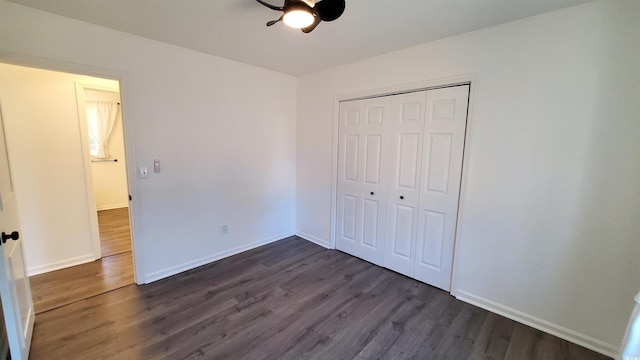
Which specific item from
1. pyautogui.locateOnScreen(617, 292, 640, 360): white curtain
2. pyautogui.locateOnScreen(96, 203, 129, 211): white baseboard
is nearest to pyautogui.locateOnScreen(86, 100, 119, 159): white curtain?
pyautogui.locateOnScreen(96, 203, 129, 211): white baseboard

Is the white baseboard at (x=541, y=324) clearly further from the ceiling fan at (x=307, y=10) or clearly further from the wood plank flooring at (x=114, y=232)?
the wood plank flooring at (x=114, y=232)

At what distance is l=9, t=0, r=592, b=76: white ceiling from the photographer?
5.95 feet

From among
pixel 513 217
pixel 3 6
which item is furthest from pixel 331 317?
pixel 3 6

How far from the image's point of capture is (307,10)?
1.45 m

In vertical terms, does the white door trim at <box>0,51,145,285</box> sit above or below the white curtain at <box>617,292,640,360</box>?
above

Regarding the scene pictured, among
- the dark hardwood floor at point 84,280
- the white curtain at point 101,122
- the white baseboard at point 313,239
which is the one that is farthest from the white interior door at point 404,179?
the white curtain at point 101,122

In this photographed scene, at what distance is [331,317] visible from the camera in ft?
7.12

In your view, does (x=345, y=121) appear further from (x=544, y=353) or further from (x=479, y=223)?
(x=544, y=353)

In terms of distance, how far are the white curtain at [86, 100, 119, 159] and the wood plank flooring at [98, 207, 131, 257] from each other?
4.17 ft

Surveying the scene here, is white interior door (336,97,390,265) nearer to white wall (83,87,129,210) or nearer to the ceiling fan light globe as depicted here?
the ceiling fan light globe

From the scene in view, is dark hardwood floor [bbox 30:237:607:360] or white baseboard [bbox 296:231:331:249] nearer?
dark hardwood floor [bbox 30:237:607:360]

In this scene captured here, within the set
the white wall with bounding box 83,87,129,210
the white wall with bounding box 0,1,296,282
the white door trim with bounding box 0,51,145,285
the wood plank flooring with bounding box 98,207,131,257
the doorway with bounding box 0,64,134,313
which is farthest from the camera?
the white wall with bounding box 83,87,129,210

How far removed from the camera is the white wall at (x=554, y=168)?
1.70 metres

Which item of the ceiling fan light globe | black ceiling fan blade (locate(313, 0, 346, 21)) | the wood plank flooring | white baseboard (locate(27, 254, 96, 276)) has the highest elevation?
black ceiling fan blade (locate(313, 0, 346, 21))
